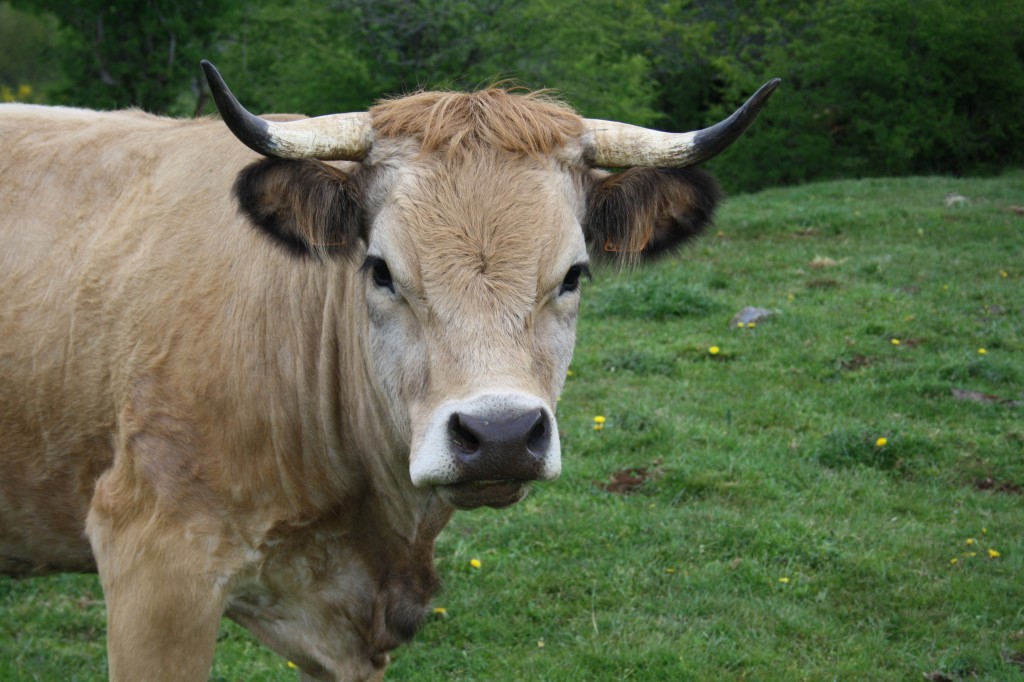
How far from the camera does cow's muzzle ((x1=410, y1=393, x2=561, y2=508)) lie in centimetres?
302

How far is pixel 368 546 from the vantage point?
418 cm

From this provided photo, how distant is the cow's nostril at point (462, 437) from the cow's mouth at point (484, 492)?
11cm

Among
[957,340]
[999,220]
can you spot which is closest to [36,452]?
[957,340]

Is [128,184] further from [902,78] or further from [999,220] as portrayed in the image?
[902,78]

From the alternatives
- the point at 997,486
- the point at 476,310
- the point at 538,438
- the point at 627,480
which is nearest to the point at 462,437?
the point at 538,438

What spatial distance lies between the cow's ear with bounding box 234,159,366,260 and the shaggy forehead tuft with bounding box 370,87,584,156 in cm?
25

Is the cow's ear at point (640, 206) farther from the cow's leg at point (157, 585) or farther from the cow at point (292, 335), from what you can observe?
the cow's leg at point (157, 585)

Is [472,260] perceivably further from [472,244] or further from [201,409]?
[201,409]

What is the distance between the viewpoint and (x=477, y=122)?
370 centimetres

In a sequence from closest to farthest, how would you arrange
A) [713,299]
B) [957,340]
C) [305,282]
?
[305,282]
[957,340]
[713,299]

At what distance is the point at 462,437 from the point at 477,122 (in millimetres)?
1147

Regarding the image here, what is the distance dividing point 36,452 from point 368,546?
128 cm

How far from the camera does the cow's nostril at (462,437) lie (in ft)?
10.0

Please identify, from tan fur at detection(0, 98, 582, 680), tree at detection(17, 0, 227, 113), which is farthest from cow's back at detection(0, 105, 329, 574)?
tree at detection(17, 0, 227, 113)
